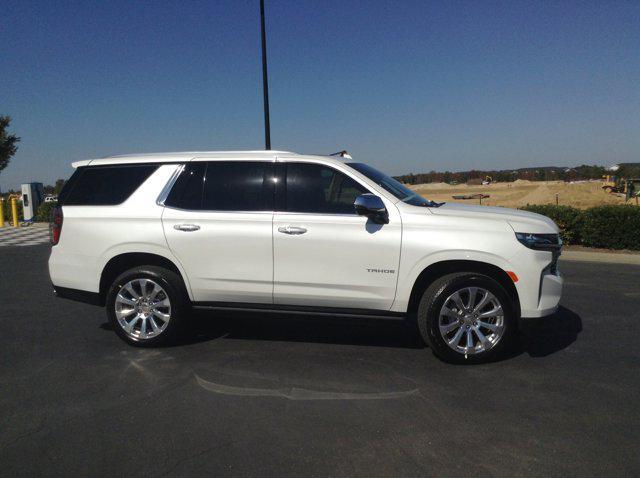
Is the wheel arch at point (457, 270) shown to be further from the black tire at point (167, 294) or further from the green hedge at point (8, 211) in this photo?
the green hedge at point (8, 211)

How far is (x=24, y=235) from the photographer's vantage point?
1764cm

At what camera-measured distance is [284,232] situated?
4867 mm

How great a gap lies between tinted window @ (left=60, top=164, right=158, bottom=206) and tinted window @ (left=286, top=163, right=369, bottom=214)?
148cm

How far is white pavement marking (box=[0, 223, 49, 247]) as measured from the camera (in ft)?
51.0

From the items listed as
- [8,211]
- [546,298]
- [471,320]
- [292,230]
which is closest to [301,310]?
[292,230]

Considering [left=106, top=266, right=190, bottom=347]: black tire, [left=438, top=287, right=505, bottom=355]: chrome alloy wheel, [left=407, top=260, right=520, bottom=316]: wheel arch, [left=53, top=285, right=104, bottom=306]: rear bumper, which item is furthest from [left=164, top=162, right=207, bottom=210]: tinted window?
[left=438, top=287, right=505, bottom=355]: chrome alloy wheel

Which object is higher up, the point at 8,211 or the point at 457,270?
the point at 457,270

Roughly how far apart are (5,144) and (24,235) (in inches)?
464

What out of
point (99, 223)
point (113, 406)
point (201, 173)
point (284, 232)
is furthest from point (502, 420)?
point (99, 223)

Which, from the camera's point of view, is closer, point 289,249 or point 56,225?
point 289,249

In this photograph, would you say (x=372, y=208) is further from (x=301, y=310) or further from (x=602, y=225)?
(x=602, y=225)

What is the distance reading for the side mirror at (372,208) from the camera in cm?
454

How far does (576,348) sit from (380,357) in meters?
1.99

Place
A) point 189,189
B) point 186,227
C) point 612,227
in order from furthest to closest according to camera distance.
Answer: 1. point 612,227
2. point 189,189
3. point 186,227
